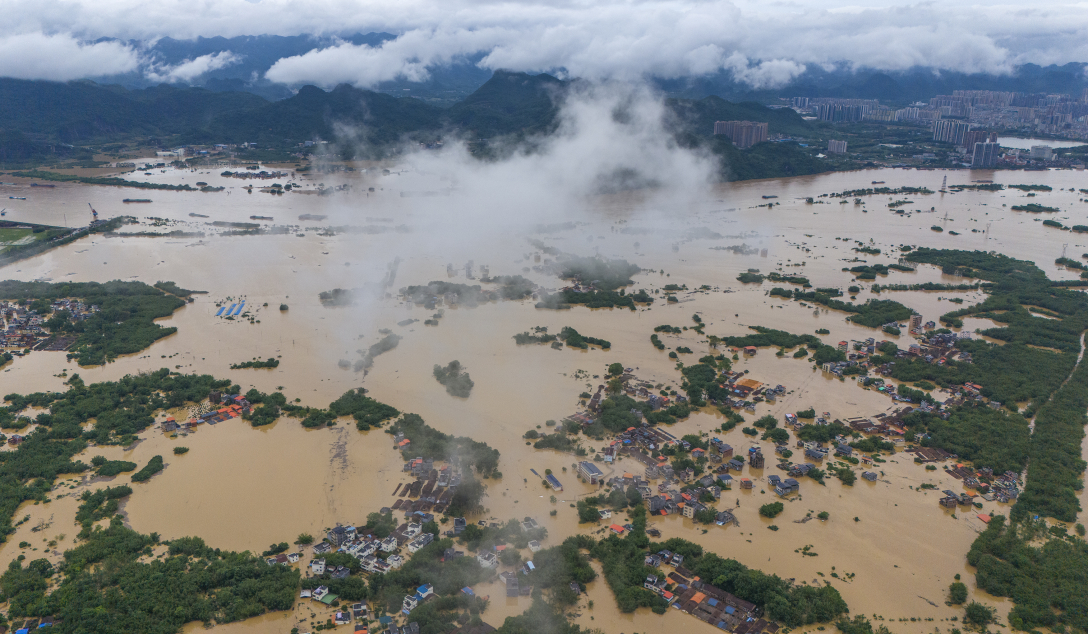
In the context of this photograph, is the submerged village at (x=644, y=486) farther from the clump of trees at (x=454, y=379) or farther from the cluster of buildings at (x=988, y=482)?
the clump of trees at (x=454, y=379)

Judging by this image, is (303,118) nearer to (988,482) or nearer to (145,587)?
(145,587)

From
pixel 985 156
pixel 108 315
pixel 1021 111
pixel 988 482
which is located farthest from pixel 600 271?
pixel 1021 111

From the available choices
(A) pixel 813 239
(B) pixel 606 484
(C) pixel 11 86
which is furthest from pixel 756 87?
(B) pixel 606 484

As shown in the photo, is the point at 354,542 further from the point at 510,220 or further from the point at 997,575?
the point at 510,220

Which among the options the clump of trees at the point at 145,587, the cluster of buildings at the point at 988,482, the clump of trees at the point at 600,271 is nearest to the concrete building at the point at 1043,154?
the clump of trees at the point at 600,271

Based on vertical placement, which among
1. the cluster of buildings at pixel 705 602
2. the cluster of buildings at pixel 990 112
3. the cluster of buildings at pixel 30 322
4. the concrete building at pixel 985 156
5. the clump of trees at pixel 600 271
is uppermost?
the cluster of buildings at pixel 990 112
